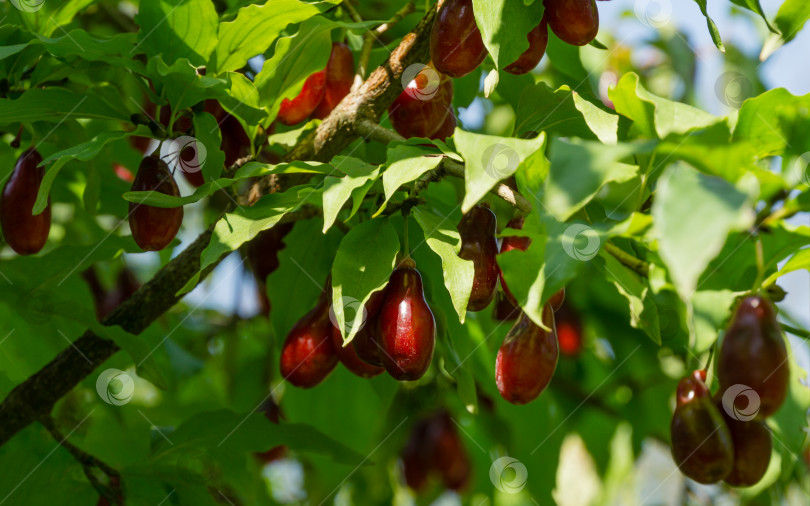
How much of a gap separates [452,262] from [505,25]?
29 centimetres

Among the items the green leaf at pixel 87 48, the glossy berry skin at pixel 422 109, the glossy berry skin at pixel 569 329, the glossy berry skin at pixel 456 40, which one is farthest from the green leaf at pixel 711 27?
the glossy berry skin at pixel 569 329

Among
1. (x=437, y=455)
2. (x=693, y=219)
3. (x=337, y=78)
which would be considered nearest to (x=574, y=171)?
A: (x=693, y=219)

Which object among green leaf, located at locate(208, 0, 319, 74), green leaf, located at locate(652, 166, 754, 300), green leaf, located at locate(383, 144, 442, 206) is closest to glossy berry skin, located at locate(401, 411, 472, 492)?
green leaf, located at locate(208, 0, 319, 74)

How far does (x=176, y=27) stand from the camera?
3.87ft

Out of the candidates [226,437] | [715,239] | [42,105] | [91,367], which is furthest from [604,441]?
[715,239]

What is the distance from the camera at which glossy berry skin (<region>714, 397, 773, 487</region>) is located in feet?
3.62

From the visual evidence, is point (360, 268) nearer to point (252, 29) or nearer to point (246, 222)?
point (246, 222)

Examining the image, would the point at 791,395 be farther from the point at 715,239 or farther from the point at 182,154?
the point at 182,154

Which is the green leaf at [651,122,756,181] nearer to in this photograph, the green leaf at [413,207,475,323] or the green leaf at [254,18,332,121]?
the green leaf at [413,207,475,323]

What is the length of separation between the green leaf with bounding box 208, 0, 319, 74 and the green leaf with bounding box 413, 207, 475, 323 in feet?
1.06

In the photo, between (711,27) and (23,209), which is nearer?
(711,27)

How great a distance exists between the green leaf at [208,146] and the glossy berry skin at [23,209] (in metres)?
0.25

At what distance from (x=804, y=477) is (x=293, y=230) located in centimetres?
126

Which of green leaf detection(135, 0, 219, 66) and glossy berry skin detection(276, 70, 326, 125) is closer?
green leaf detection(135, 0, 219, 66)
